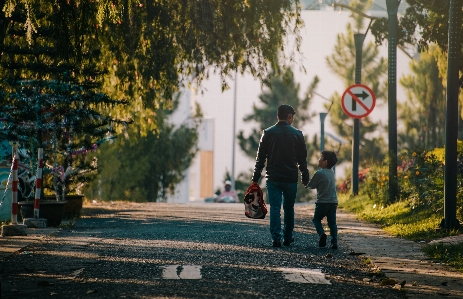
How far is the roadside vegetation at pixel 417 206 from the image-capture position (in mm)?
11703

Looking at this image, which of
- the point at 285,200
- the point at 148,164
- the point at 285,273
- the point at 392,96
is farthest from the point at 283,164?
the point at 148,164

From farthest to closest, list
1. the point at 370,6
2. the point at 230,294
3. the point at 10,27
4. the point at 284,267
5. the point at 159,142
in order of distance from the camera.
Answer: the point at 370,6 < the point at 159,142 < the point at 10,27 < the point at 284,267 < the point at 230,294

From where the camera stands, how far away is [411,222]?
622 inches

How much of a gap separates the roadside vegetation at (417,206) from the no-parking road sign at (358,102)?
157cm

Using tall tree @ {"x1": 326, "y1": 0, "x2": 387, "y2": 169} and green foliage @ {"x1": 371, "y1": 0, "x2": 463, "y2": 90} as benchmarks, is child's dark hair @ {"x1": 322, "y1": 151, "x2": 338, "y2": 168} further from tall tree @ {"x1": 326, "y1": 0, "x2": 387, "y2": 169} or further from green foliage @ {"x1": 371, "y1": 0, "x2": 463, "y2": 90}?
tall tree @ {"x1": 326, "y1": 0, "x2": 387, "y2": 169}

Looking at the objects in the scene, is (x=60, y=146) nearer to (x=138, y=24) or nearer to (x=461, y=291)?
(x=138, y=24)

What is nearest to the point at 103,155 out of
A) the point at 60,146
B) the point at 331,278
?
the point at 60,146

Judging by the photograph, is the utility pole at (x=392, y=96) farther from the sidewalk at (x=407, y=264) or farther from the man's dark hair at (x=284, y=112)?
the man's dark hair at (x=284, y=112)

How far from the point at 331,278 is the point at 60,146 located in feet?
34.3

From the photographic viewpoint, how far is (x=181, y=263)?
953cm

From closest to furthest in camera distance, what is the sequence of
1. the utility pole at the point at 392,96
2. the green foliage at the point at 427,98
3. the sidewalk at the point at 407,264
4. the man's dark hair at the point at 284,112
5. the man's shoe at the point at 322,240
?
the sidewalk at the point at 407,264 → the man's shoe at the point at 322,240 → the man's dark hair at the point at 284,112 → the utility pole at the point at 392,96 → the green foliage at the point at 427,98

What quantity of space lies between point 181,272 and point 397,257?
3.01m

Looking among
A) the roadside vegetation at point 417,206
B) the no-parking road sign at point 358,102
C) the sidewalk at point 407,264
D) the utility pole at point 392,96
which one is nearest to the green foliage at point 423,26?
the utility pole at point 392,96

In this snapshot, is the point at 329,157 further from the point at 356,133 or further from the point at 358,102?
the point at 356,133
